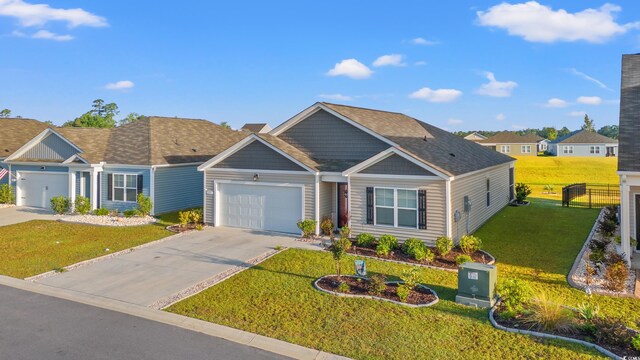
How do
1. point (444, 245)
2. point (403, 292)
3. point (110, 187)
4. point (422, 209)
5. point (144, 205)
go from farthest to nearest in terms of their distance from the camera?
1. point (110, 187)
2. point (144, 205)
3. point (422, 209)
4. point (444, 245)
5. point (403, 292)

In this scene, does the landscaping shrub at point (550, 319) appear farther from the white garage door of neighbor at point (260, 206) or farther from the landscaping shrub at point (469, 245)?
the white garage door of neighbor at point (260, 206)

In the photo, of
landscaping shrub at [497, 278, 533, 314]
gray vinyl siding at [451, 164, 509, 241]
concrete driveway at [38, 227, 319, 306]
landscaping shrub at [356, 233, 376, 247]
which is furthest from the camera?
gray vinyl siding at [451, 164, 509, 241]

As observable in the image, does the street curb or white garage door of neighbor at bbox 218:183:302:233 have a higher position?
white garage door of neighbor at bbox 218:183:302:233

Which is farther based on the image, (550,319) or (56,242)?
(56,242)

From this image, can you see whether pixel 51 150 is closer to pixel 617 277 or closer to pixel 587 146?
pixel 617 277

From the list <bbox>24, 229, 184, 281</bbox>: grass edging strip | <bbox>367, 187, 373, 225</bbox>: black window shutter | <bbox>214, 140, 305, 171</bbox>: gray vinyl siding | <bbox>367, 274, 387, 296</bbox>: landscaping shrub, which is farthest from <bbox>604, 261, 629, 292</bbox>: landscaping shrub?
<bbox>24, 229, 184, 281</bbox>: grass edging strip

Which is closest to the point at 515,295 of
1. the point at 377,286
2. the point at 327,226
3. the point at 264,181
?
the point at 377,286

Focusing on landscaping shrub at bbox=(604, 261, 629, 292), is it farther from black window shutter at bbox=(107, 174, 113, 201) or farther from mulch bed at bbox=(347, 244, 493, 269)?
black window shutter at bbox=(107, 174, 113, 201)
